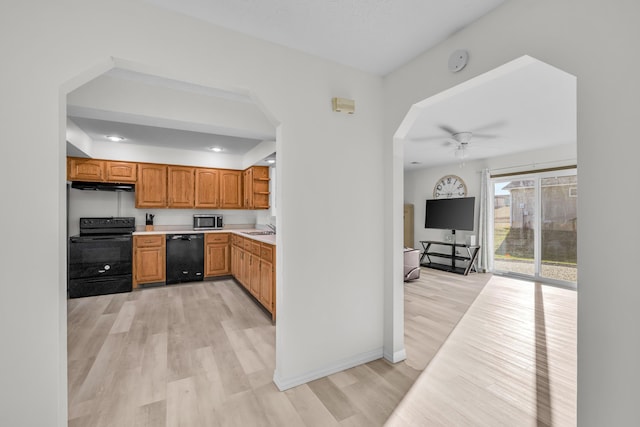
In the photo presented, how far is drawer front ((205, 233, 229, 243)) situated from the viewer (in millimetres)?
5142

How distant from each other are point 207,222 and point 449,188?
18.9 feet

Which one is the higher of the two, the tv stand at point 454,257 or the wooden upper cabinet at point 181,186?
the wooden upper cabinet at point 181,186

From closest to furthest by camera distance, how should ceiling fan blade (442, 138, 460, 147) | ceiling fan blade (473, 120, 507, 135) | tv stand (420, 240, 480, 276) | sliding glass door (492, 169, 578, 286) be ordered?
ceiling fan blade (473, 120, 507, 135), ceiling fan blade (442, 138, 460, 147), sliding glass door (492, 169, 578, 286), tv stand (420, 240, 480, 276)

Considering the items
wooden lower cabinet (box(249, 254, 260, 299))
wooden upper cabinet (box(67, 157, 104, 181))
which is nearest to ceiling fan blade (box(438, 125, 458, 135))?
wooden lower cabinet (box(249, 254, 260, 299))

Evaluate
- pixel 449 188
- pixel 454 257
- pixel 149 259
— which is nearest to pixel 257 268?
pixel 149 259

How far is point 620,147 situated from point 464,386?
1823 mm

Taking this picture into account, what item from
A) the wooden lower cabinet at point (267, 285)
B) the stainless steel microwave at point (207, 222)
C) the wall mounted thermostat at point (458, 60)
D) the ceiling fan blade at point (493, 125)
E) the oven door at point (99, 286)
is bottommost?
the oven door at point (99, 286)

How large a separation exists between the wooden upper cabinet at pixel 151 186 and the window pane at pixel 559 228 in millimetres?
7300

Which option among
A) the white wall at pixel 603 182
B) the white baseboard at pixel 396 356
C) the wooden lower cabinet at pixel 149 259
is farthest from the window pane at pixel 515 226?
the wooden lower cabinet at pixel 149 259

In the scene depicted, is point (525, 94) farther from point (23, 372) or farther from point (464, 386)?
point (23, 372)

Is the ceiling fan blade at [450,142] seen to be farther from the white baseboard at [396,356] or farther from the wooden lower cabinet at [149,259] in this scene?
the wooden lower cabinet at [149,259]

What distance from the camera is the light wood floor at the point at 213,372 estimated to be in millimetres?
1756

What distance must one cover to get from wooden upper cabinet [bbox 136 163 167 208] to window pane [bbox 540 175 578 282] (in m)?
7.30

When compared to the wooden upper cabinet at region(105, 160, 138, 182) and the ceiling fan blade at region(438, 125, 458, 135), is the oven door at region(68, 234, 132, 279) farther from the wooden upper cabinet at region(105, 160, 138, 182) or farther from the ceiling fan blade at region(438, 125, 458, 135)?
the ceiling fan blade at region(438, 125, 458, 135)
